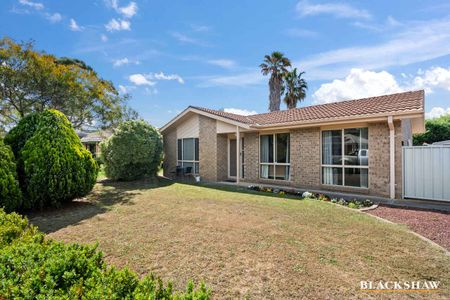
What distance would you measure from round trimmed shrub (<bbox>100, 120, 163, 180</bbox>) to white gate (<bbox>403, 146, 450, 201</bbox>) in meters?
13.0

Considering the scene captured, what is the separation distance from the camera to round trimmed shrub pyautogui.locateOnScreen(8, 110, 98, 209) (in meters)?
7.04

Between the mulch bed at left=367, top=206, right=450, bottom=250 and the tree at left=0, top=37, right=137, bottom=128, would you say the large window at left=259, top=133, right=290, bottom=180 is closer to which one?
the mulch bed at left=367, top=206, right=450, bottom=250

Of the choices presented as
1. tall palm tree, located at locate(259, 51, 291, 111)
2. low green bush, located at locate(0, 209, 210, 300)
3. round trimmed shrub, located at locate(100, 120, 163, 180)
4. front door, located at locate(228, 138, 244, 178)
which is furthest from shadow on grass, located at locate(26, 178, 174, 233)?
tall palm tree, located at locate(259, 51, 291, 111)

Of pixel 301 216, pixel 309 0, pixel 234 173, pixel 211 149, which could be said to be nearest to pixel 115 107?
pixel 211 149

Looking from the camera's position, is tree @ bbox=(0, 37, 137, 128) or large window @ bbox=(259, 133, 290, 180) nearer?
large window @ bbox=(259, 133, 290, 180)

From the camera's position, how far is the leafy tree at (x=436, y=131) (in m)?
23.8

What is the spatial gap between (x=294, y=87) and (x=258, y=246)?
28.6 m

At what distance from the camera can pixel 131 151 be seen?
1380cm

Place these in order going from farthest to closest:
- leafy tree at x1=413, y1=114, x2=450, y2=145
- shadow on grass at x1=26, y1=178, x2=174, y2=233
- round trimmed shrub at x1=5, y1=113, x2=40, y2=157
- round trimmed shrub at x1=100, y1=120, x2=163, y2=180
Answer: leafy tree at x1=413, y1=114, x2=450, y2=145
round trimmed shrub at x1=100, y1=120, x2=163, y2=180
round trimmed shrub at x1=5, y1=113, x2=40, y2=157
shadow on grass at x1=26, y1=178, x2=174, y2=233

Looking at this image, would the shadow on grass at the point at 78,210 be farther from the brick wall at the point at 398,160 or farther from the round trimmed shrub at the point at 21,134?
the brick wall at the point at 398,160

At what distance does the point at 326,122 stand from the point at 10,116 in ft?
76.7

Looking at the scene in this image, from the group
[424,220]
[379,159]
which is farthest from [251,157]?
[424,220]

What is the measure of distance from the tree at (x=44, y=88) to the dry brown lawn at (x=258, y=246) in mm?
11241

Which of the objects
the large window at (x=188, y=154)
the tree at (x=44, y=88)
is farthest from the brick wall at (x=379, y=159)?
the tree at (x=44, y=88)
